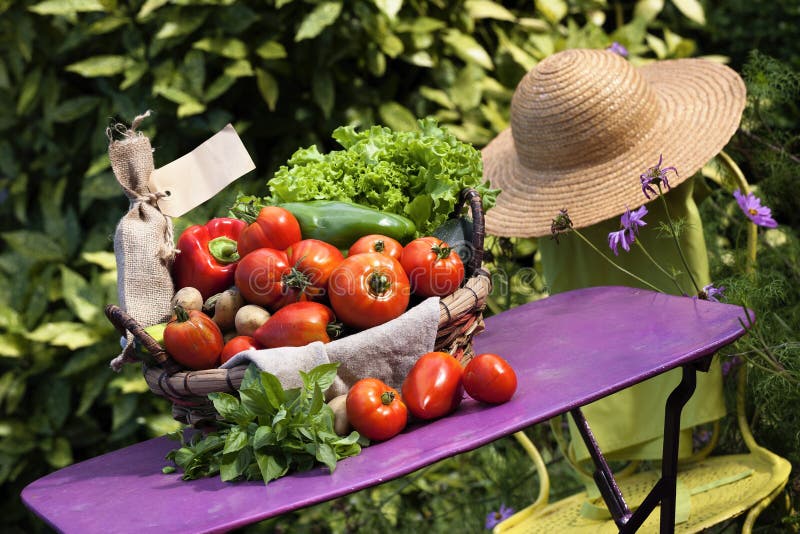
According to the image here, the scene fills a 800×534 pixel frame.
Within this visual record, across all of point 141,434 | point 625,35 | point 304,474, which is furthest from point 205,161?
point 625,35

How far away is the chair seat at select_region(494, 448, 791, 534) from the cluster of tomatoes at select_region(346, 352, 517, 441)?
808 millimetres

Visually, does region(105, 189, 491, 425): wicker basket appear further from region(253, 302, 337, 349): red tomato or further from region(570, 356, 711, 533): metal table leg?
region(570, 356, 711, 533): metal table leg

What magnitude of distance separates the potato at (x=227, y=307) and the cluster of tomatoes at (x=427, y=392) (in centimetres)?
30

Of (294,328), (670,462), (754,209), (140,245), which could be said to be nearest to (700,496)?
(670,462)

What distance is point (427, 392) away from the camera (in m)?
1.65

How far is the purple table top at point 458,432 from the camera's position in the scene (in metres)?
1.45

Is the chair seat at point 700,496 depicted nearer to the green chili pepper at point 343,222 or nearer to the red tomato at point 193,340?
the green chili pepper at point 343,222

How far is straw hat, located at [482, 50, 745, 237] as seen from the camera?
244cm

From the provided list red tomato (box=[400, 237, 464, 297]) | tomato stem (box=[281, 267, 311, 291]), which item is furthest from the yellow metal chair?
tomato stem (box=[281, 267, 311, 291])

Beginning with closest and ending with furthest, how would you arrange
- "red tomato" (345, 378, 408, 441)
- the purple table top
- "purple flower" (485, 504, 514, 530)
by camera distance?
the purple table top, "red tomato" (345, 378, 408, 441), "purple flower" (485, 504, 514, 530)

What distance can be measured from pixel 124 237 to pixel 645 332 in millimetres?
1080

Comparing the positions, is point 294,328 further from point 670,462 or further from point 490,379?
point 670,462

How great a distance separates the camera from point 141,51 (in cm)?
352

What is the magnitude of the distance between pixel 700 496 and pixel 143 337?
5.00 ft
